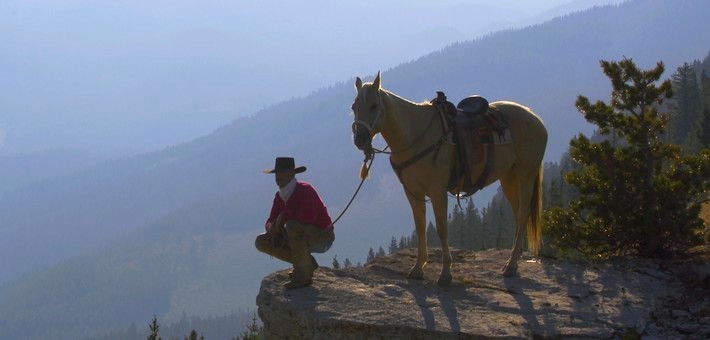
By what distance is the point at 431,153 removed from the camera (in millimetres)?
8523

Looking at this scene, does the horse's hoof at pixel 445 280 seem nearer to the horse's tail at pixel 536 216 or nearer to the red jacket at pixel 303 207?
the red jacket at pixel 303 207

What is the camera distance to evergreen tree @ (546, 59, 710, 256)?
34.4 feet

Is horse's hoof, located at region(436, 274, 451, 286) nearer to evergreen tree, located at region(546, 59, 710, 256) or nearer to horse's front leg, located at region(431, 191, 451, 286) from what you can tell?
horse's front leg, located at region(431, 191, 451, 286)

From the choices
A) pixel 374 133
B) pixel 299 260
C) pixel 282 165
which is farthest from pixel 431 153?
pixel 299 260

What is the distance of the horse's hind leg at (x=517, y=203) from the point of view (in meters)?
9.66

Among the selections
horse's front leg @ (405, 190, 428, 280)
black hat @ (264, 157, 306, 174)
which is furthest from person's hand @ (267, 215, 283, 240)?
horse's front leg @ (405, 190, 428, 280)

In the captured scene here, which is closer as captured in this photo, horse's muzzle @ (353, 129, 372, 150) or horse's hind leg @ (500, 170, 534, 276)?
horse's muzzle @ (353, 129, 372, 150)

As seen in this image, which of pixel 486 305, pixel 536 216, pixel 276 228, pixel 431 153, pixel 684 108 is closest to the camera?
pixel 486 305

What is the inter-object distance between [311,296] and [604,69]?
6.02 meters

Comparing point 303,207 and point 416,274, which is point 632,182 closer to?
point 416,274

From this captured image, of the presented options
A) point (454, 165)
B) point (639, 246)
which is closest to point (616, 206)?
point (639, 246)

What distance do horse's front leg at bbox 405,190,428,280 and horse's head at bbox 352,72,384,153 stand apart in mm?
1096

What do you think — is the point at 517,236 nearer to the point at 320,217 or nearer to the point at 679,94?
the point at 320,217

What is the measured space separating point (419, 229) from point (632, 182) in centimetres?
382
